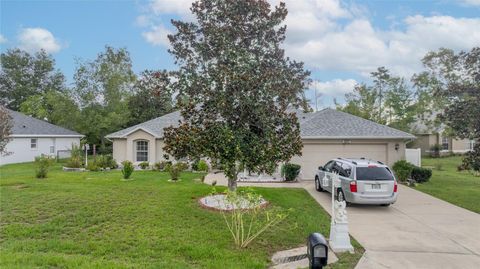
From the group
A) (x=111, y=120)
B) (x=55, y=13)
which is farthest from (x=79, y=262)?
(x=111, y=120)

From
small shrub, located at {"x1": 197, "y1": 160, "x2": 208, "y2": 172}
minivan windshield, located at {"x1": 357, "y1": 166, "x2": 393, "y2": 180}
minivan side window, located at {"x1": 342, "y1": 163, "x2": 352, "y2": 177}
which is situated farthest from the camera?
small shrub, located at {"x1": 197, "y1": 160, "x2": 208, "y2": 172}

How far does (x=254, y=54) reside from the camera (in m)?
11.2

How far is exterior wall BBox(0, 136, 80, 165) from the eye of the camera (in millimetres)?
25953

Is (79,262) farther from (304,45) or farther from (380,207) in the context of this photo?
(304,45)

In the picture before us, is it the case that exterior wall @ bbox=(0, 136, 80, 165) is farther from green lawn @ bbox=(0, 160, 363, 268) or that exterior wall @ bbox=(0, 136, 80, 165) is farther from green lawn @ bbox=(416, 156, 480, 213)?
green lawn @ bbox=(416, 156, 480, 213)

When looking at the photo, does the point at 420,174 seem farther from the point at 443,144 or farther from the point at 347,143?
the point at 443,144

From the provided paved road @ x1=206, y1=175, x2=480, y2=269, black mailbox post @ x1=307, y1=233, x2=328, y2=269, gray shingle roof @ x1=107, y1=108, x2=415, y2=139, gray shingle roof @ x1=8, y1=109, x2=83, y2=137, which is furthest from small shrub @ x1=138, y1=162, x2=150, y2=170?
black mailbox post @ x1=307, y1=233, x2=328, y2=269

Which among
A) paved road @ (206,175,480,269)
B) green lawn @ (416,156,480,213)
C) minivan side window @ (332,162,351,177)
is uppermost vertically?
minivan side window @ (332,162,351,177)

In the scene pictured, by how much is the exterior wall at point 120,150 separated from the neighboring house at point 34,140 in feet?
24.9

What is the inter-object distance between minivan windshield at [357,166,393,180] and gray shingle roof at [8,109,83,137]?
25.6m

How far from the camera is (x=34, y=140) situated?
93.2 feet

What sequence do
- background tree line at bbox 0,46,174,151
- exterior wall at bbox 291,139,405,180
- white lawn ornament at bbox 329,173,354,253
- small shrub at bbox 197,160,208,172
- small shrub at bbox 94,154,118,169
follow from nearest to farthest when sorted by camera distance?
white lawn ornament at bbox 329,173,354,253, exterior wall at bbox 291,139,405,180, small shrub at bbox 197,160,208,172, small shrub at bbox 94,154,118,169, background tree line at bbox 0,46,174,151

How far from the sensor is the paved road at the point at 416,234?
652 centimetres

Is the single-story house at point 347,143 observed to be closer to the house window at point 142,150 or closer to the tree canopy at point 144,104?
the house window at point 142,150
